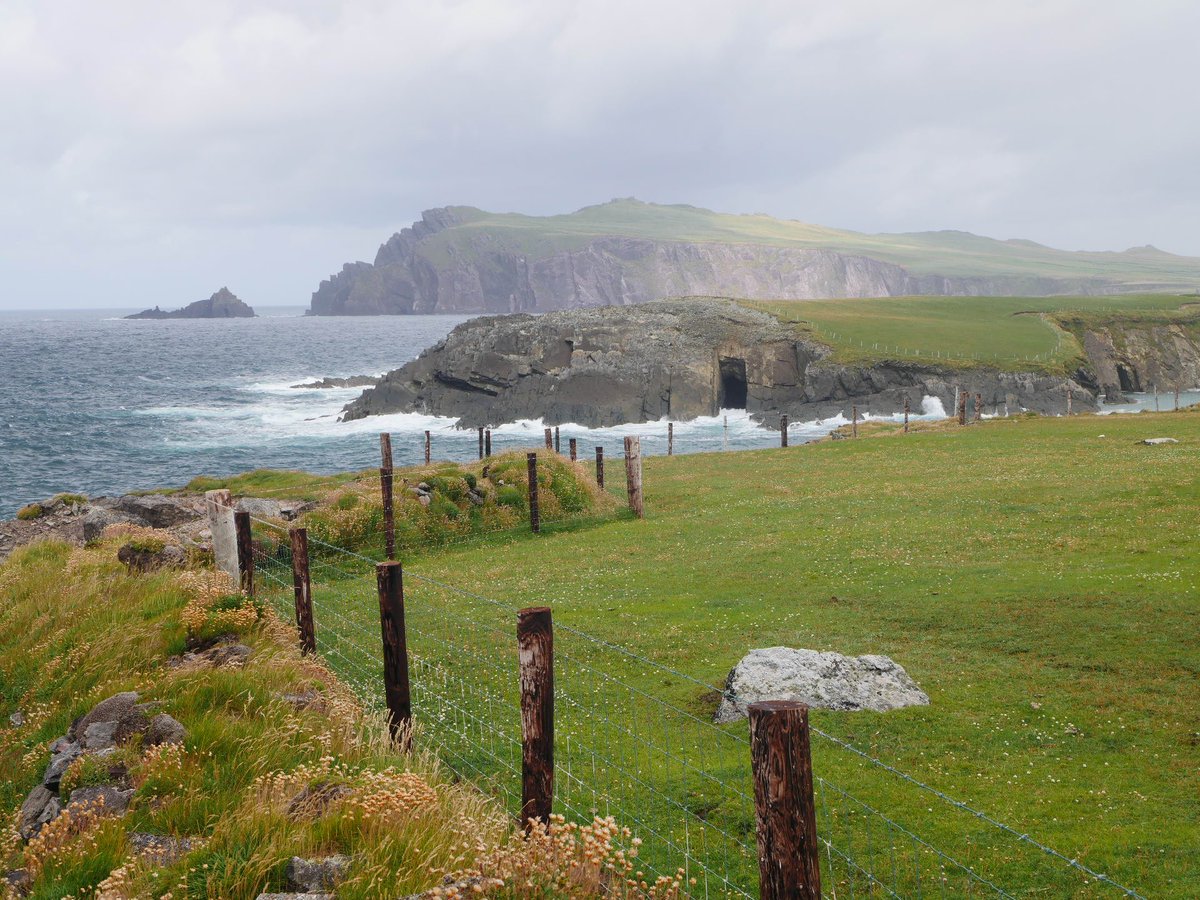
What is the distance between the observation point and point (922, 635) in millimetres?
14664

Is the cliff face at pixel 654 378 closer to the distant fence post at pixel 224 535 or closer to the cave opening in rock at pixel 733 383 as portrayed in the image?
the cave opening in rock at pixel 733 383

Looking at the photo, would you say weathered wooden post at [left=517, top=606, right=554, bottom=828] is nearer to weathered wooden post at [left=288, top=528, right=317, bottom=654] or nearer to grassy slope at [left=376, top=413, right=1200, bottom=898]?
grassy slope at [left=376, top=413, right=1200, bottom=898]

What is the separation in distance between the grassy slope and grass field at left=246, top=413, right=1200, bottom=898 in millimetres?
48

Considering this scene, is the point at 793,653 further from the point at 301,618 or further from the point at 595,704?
the point at 301,618

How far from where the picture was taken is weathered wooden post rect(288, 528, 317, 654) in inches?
527

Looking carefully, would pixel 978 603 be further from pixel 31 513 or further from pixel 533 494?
pixel 31 513

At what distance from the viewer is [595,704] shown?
40.8 feet

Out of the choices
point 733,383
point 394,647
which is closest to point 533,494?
point 394,647

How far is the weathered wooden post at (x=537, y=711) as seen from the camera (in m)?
7.95

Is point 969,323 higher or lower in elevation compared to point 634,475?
higher

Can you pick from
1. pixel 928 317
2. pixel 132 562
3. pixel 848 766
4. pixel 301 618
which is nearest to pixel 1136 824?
pixel 848 766

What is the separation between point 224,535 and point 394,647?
775cm

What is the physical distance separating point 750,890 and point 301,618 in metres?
8.15

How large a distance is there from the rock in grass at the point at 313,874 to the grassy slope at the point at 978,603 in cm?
537
